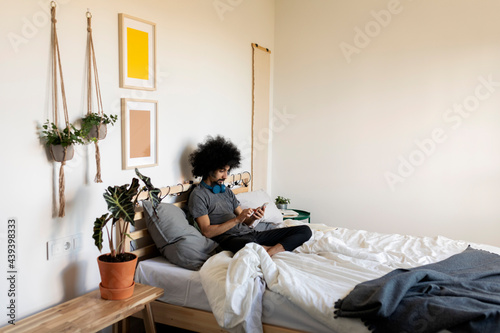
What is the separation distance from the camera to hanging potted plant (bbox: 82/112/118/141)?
236cm

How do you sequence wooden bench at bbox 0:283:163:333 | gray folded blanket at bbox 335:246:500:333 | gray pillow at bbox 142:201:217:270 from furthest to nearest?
gray pillow at bbox 142:201:217:270
wooden bench at bbox 0:283:163:333
gray folded blanket at bbox 335:246:500:333

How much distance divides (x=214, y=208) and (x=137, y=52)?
3.79ft

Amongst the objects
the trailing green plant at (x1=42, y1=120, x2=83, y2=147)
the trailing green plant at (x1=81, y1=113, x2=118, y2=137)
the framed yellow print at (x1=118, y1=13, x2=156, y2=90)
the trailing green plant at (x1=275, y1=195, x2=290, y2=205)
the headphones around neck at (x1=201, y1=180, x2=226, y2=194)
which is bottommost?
the trailing green plant at (x1=275, y1=195, x2=290, y2=205)

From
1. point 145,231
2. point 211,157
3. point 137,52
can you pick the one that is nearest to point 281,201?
point 211,157

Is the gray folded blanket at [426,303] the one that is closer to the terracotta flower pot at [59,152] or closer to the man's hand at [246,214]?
the man's hand at [246,214]

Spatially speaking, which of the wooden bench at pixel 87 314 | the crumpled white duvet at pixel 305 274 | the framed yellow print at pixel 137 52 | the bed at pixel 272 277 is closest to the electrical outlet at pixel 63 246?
the wooden bench at pixel 87 314

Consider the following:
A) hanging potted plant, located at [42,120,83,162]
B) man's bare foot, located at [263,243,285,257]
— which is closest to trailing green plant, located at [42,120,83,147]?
hanging potted plant, located at [42,120,83,162]

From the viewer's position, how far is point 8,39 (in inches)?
79.9

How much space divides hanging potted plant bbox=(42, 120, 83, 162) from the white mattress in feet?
2.77

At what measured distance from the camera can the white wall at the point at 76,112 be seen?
2.08 metres

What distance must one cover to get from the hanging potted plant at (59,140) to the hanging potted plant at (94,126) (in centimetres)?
11

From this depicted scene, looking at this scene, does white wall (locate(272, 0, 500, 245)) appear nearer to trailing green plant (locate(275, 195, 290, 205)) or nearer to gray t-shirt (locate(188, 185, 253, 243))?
trailing green plant (locate(275, 195, 290, 205))

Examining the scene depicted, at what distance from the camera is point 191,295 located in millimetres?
2457

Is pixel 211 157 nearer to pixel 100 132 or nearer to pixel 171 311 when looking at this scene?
pixel 100 132
